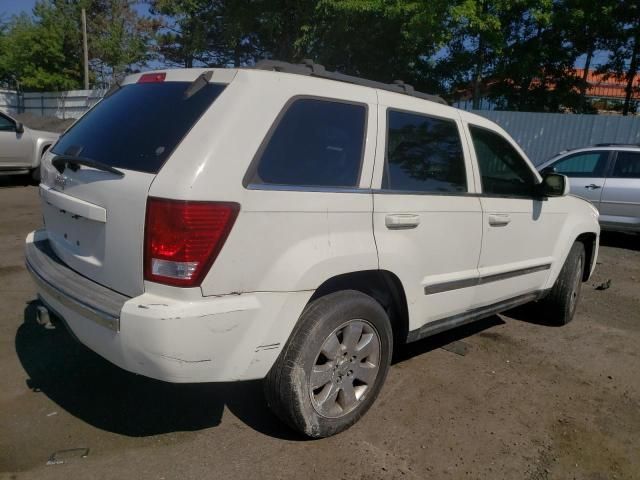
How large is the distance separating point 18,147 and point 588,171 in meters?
10.5

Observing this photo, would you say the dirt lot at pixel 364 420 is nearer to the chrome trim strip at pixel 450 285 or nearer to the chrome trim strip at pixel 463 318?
the chrome trim strip at pixel 463 318

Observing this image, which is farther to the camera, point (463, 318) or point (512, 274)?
point (512, 274)

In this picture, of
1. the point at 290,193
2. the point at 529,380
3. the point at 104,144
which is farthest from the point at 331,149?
the point at 529,380

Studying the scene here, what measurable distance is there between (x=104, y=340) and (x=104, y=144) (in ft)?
3.33

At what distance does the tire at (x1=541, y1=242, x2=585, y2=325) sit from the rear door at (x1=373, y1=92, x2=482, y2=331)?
1.52m

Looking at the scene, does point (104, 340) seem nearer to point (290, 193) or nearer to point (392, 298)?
point (290, 193)

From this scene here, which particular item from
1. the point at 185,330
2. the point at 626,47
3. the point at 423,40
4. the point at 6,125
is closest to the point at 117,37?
the point at 423,40

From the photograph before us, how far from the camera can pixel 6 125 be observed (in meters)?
10.4

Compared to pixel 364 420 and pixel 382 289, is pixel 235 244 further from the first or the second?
pixel 364 420

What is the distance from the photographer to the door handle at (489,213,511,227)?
12.0ft

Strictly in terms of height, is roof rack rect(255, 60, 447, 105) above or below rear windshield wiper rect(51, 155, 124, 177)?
above

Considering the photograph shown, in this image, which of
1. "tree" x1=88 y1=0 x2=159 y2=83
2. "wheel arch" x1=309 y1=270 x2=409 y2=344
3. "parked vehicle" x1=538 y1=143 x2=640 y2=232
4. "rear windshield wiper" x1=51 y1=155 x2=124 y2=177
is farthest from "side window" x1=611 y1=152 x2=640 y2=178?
"tree" x1=88 y1=0 x2=159 y2=83

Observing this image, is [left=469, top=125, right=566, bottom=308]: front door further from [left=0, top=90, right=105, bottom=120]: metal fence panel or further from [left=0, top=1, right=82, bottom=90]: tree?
[left=0, top=1, right=82, bottom=90]: tree

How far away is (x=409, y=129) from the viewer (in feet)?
10.5
